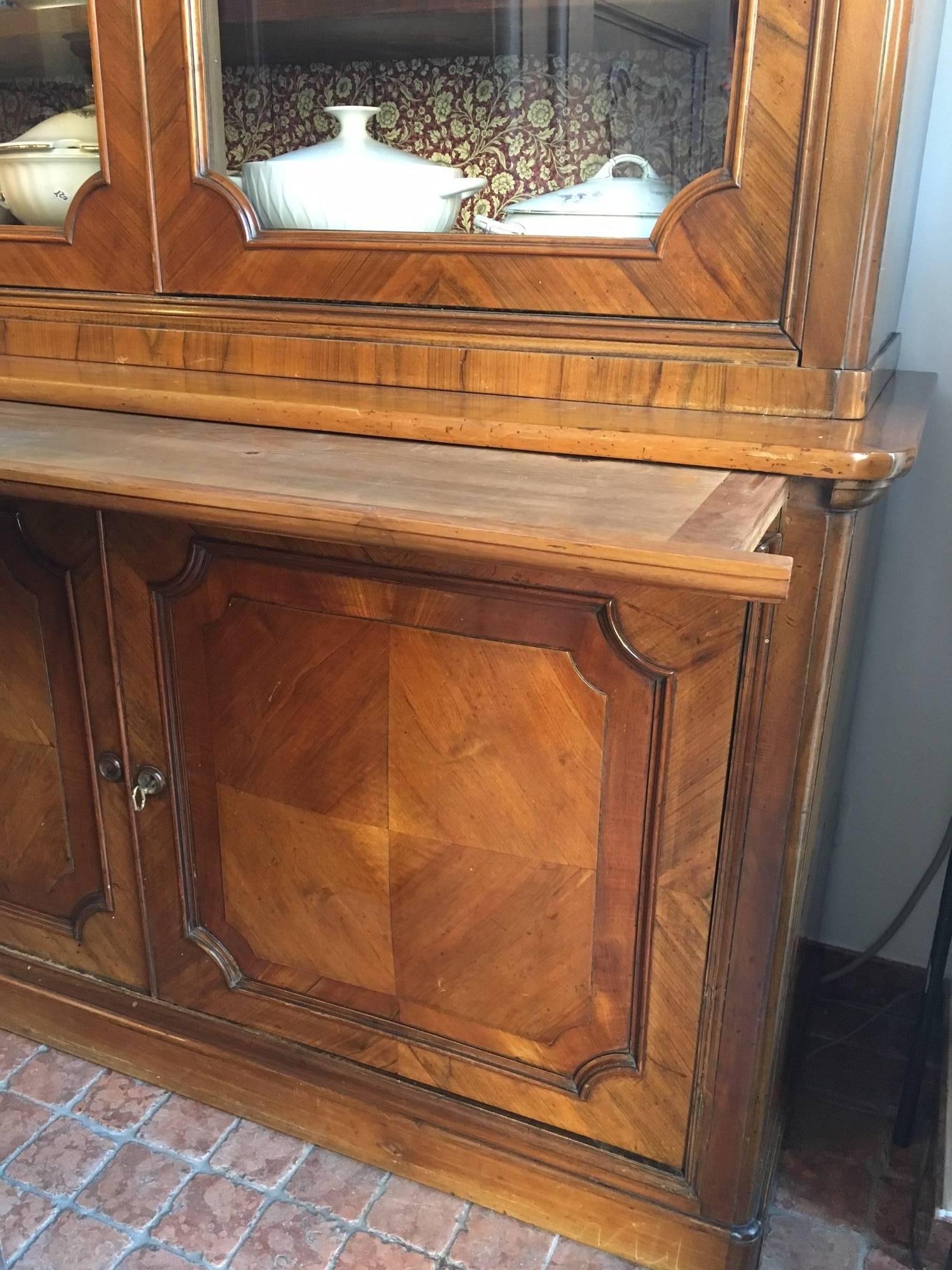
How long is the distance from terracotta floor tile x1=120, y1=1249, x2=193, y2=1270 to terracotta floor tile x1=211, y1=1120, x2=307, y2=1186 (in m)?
0.11

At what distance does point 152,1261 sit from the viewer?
1.05 metres

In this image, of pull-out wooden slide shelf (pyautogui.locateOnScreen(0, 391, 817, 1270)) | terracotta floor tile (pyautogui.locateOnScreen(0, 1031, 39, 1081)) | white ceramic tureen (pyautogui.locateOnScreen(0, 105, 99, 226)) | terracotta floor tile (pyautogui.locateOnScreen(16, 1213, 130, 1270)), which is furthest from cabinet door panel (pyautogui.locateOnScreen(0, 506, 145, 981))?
white ceramic tureen (pyautogui.locateOnScreen(0, 105, 99, 226))

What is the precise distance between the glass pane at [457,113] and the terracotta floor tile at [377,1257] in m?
0.98

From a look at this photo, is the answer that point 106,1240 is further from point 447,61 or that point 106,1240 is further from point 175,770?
point 447,61

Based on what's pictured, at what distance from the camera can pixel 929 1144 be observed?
3.93 feet

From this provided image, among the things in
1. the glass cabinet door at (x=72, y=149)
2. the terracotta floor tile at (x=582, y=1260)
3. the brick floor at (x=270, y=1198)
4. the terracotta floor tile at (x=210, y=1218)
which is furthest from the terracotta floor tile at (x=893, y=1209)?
the glass cabinet door at (x=72, y=149)

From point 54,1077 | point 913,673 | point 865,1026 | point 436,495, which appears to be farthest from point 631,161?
point 54,1077

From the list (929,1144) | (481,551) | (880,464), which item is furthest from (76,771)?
(929,1144)

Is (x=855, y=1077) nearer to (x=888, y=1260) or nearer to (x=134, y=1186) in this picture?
(x=888, y=1260)

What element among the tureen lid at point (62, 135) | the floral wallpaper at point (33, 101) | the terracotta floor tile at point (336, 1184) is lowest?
the terracotta floor tile at point (336, 1184)

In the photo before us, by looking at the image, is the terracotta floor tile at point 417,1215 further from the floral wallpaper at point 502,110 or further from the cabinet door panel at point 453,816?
the floral wallpaper at point 502,110

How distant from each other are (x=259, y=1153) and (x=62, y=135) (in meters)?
1.11

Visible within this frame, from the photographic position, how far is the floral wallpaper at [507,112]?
0.91 m

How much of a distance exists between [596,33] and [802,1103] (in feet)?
3.84
